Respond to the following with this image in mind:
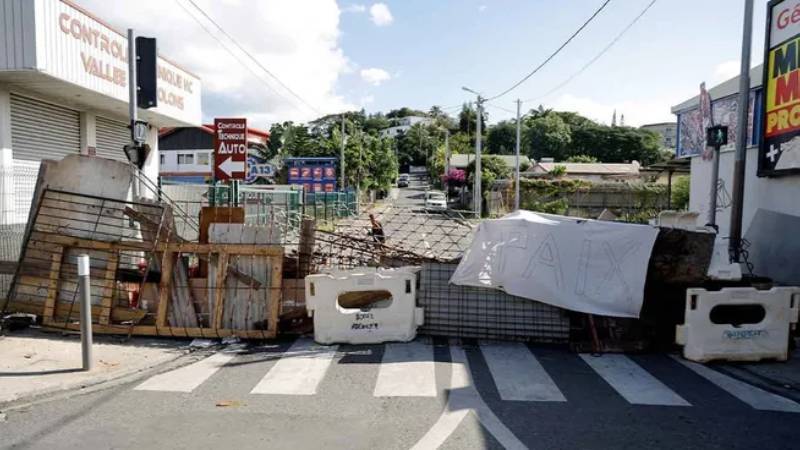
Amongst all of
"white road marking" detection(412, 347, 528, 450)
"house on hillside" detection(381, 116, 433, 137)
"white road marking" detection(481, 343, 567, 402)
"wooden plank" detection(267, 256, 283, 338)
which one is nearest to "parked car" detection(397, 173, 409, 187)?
"house on hillside" detection(381, 116, 433, 137)

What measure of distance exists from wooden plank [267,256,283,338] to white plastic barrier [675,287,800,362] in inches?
204

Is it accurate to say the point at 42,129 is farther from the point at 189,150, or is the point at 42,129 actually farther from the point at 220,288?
the point at 189,150

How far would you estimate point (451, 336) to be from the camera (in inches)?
303

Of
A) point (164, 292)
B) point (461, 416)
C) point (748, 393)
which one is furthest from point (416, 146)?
point (461, 416)

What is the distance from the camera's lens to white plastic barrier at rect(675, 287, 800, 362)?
6.87 m

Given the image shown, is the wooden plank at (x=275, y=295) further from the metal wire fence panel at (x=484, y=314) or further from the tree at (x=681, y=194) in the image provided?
the tree at (x=681, y=194)

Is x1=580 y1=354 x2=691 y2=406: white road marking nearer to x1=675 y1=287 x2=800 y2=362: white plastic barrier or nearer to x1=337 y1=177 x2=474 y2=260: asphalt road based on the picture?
x1=675 y1=287 x2=800 y2=362: white plastic barrier

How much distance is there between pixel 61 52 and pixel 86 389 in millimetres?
8510

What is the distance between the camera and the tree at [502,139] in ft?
348

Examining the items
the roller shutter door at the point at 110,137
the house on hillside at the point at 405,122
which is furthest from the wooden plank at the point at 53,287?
the house on hillside at the point at 405,122

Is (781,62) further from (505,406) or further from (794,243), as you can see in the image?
(505,406)

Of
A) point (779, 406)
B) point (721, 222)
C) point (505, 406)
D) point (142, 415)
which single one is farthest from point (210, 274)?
point (721, 222)

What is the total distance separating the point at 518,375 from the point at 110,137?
1508 centimetres

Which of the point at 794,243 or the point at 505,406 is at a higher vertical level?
the point at 794,243
